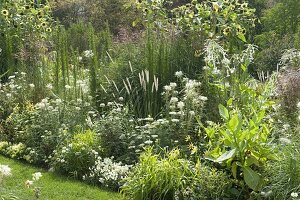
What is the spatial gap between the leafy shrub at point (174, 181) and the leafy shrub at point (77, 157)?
101 cm

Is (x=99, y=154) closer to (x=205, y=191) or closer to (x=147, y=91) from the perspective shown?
(x=147, y=91)

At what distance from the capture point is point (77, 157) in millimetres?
5699

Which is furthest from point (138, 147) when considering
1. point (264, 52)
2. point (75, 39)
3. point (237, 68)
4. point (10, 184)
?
point (75, 39)

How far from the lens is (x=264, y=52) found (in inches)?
414

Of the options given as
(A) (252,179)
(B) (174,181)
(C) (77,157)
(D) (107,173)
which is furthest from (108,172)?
(A) (252,179)

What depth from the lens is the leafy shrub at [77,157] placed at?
18.7ft

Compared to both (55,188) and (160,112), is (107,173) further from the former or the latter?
(160,112)

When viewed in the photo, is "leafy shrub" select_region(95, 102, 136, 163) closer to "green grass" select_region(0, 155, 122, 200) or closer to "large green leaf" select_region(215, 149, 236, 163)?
"green grass" select_region(0, 155, 122, 200)

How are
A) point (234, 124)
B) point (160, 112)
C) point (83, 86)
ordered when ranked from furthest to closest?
point (83, 86) < point (160, 112) < point (234, 124)

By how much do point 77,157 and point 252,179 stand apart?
2.15 m

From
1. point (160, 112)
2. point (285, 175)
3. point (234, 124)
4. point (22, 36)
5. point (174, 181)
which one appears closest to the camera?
point (285, 175)

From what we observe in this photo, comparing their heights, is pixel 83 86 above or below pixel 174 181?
above

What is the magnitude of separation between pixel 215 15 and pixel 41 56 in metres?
2.84

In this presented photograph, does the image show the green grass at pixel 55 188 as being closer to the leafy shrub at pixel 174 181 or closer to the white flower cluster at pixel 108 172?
the white flower cluster at pixel 108 172
